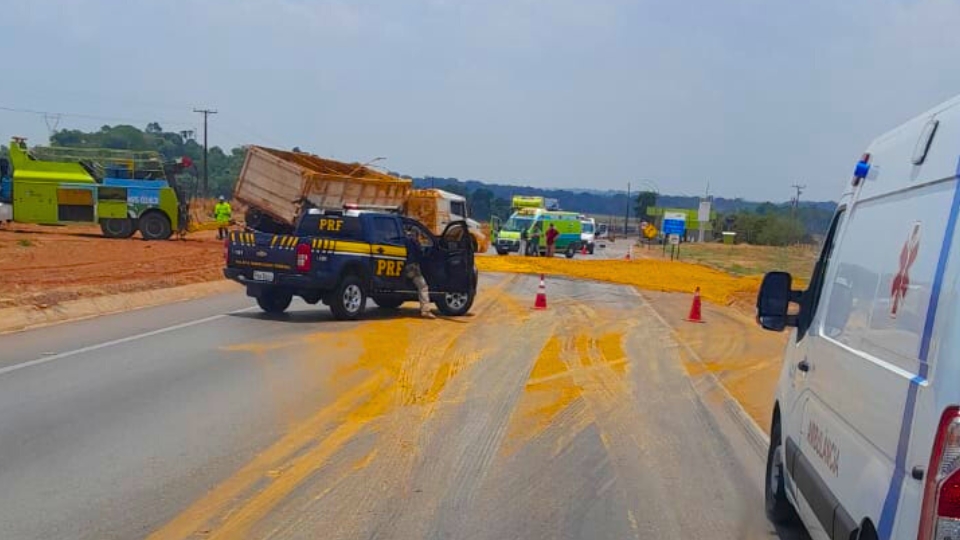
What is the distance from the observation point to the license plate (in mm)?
17984

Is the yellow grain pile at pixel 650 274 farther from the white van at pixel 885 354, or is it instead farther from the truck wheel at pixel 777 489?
the white van at pixel 885 354

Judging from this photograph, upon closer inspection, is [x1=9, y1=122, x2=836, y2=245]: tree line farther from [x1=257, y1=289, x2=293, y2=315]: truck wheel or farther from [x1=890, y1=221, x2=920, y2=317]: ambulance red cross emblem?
[x1=890, y1=221, x2=920, y2=317]: ambulance red cross emblem

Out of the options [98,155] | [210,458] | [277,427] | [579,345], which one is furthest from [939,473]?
[98,155]

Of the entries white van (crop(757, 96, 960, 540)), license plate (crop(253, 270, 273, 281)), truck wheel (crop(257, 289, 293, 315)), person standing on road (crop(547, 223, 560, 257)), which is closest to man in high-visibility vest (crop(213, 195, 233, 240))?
person standing on road (crop(547, 223, 560, 257))

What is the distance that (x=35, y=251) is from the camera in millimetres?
29688

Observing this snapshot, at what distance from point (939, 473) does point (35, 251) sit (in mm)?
29974

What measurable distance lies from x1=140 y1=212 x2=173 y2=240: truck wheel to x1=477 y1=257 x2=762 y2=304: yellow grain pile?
448 inches

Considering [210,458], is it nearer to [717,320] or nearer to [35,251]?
[717,320]

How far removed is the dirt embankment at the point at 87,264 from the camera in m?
19.2

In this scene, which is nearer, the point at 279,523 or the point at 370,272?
the point at 279,523

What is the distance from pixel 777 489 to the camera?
678 cm

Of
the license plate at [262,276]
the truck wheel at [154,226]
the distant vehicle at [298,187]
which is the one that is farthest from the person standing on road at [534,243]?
the license plate at [262,276]

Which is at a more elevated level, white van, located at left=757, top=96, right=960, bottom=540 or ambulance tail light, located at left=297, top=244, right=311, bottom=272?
white van, located at left=757, top=96, right=960, bottom=540

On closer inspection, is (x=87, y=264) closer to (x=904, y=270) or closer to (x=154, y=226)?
(x=154, y=226)
